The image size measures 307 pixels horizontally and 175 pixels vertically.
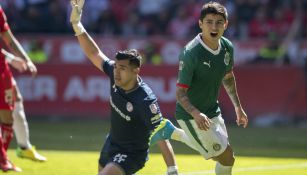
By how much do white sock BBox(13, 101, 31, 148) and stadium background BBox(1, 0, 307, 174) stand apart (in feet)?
12.3

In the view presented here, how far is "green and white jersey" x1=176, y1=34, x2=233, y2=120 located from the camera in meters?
9.84

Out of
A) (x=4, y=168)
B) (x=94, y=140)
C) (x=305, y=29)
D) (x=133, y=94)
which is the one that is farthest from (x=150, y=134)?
(x=305, y=29)

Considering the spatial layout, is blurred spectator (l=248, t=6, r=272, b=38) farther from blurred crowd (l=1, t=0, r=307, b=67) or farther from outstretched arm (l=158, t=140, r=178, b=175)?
outstretched arm (l=158, t=140, r=178, b=175)

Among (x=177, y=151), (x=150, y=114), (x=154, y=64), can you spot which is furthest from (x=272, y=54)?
(x=150, y=114)

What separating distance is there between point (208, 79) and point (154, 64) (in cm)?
1181

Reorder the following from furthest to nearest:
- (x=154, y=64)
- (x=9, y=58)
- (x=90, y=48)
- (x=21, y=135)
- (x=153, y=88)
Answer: (x=154, y=64) < (x=153, y=88) < (x=21, y=135) < (x=9, y=58) < (x=90, y=48)

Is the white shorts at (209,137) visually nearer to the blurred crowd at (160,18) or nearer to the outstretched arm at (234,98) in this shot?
the outstretched arm at (234,98)

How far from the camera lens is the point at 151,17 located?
25.8m

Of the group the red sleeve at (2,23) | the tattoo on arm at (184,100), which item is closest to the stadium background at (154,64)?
the red sleeve at (2,23)

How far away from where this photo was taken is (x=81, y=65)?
22.1 meters

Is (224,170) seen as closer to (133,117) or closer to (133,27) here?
(133,117)

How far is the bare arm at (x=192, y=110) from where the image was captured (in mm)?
9227

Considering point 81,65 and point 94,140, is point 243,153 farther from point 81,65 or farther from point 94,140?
point 81,65

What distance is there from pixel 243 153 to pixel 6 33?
514cm
